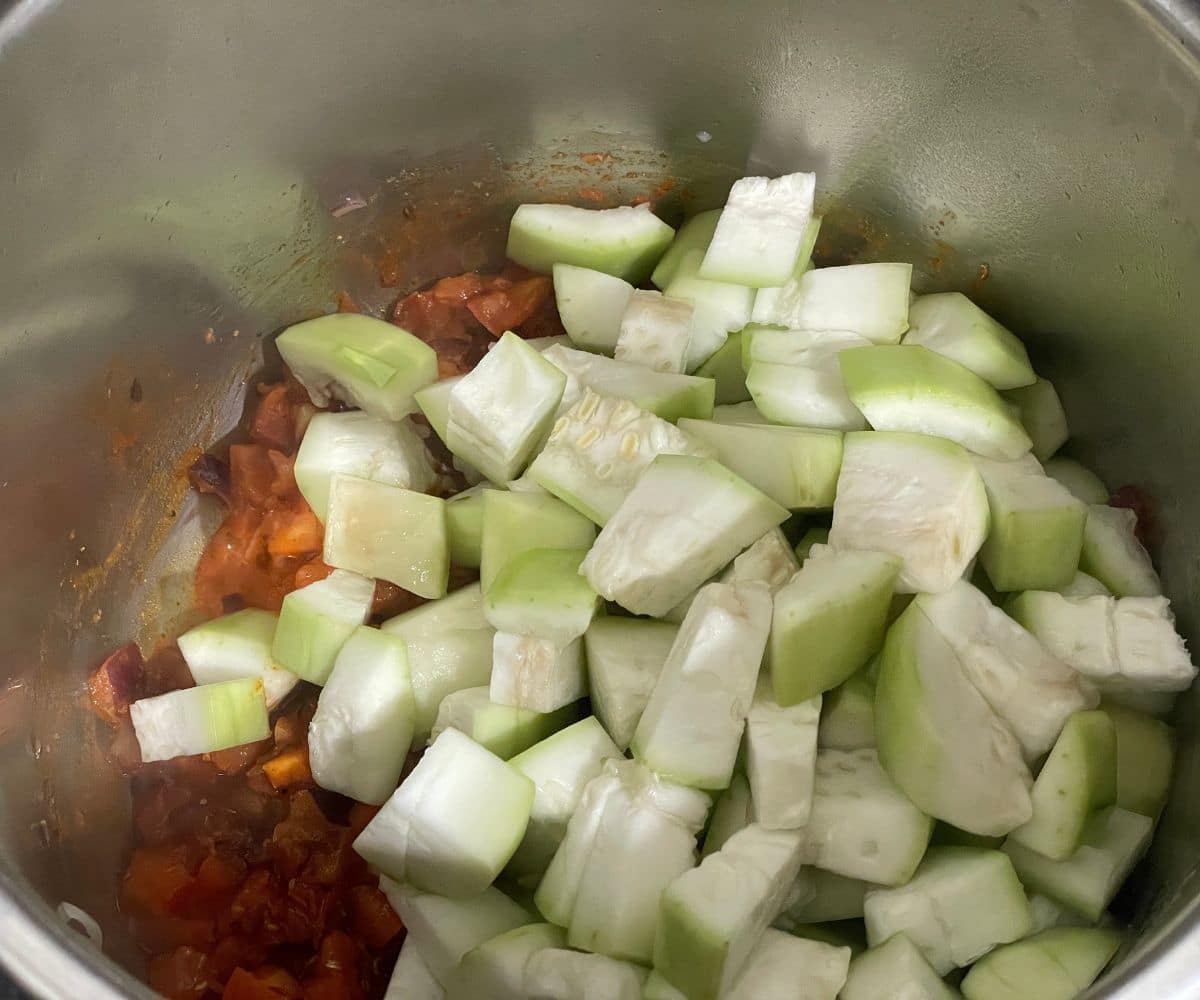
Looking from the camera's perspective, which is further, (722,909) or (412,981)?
(412,981)

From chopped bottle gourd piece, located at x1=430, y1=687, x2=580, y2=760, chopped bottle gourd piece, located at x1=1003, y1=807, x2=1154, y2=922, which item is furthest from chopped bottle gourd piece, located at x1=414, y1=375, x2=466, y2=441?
chopped bottle gourd piece, located at x1=1003, y1=807, x2=1154, y2=922

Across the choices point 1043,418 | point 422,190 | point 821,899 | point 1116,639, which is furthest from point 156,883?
point 1043,418

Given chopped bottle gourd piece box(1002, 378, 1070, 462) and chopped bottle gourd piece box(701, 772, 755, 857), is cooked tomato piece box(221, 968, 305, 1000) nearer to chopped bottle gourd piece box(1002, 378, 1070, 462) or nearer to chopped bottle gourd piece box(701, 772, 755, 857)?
chopped bottle gourd piece box(701, 772, 755, 857)

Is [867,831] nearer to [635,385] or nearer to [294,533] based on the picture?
[635,385]

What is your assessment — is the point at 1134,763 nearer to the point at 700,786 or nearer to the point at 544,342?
the point at 700,786

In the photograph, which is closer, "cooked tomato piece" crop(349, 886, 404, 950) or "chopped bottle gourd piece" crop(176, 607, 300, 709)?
"cooked tomato piece" crop(349, 886, 404, 950)

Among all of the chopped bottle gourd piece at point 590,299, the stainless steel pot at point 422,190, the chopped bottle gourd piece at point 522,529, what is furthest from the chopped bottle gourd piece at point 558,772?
the chopped bottle gourd piece at point 590,299
